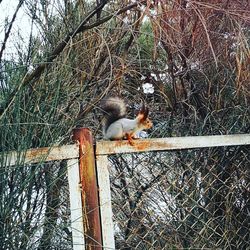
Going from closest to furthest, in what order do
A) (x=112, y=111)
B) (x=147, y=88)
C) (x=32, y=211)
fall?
(x=32, y=211) → (x=112, y=111) → (x=147, y=88)

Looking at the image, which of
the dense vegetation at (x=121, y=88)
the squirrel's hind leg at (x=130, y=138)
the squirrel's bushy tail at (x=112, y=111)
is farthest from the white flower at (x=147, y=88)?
the squirrel's hind leg at (x=130, y=138)

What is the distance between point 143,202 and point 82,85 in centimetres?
79

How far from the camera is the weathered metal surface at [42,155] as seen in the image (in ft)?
5.22

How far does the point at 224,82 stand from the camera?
2.83m

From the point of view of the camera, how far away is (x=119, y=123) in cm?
193

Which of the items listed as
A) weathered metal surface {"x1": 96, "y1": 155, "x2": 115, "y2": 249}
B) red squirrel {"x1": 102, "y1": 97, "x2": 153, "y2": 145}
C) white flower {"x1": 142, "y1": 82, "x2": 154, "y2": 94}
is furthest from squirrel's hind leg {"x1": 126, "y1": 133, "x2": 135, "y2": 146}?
white flower {"x1": 142, "y1": 82, "x2": 154, "y2": 94}

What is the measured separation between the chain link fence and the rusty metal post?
24cm

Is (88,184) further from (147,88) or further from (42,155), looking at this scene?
(147,88)

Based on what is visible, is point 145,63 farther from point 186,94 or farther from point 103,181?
point 103,181

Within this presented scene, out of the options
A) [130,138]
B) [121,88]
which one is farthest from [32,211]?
[121,88]

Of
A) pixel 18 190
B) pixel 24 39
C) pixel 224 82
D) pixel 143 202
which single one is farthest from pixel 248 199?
pixel 24 39

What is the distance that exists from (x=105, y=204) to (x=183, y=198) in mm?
553

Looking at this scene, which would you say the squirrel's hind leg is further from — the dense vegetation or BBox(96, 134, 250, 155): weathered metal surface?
the dense vegetation

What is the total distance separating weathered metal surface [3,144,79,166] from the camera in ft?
5.22
